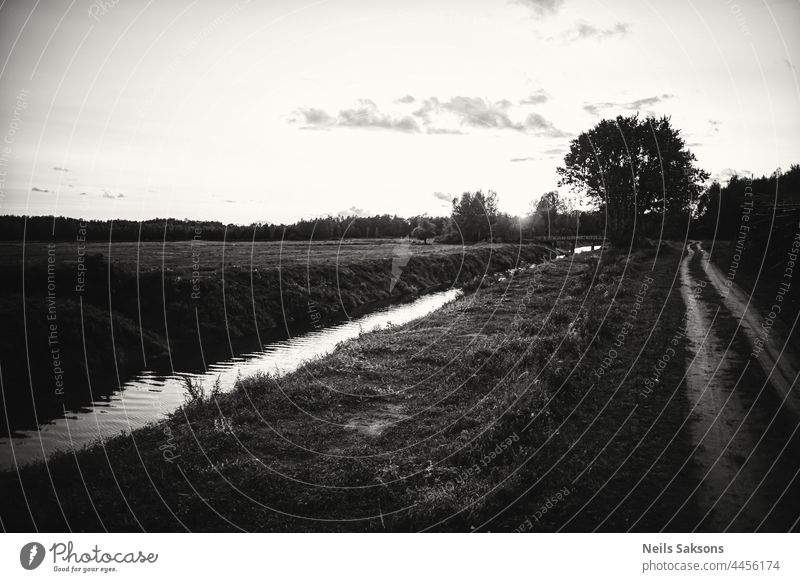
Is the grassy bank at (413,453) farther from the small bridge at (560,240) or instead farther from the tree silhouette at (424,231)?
the small bridge at (560,240)

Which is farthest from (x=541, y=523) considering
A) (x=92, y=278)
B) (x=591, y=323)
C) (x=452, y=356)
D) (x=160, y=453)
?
(x=92, y=278)

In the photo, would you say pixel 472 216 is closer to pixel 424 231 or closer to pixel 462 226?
pixel 462 226

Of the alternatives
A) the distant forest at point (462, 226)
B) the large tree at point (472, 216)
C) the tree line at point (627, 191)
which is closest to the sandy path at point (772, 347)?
the tree line at point (627, 191)

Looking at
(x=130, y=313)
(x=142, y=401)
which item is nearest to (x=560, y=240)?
(x=130, y=313)

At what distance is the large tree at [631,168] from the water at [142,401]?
139 ft

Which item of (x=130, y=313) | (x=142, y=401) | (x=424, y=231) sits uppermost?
(x=424, y=231)

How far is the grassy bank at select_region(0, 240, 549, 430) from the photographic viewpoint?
20672 millimetres

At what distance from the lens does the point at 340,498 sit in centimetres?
891

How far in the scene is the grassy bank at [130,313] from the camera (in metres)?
20.7

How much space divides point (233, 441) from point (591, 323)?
15.7 meters

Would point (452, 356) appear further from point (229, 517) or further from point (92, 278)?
point (92, 278)

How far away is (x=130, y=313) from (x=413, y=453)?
2537 centimetres

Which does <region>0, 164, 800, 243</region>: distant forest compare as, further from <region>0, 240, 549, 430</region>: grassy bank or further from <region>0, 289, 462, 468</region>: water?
<region>0, 289, 462, 468</region>: water

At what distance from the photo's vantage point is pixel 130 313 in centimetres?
2869
